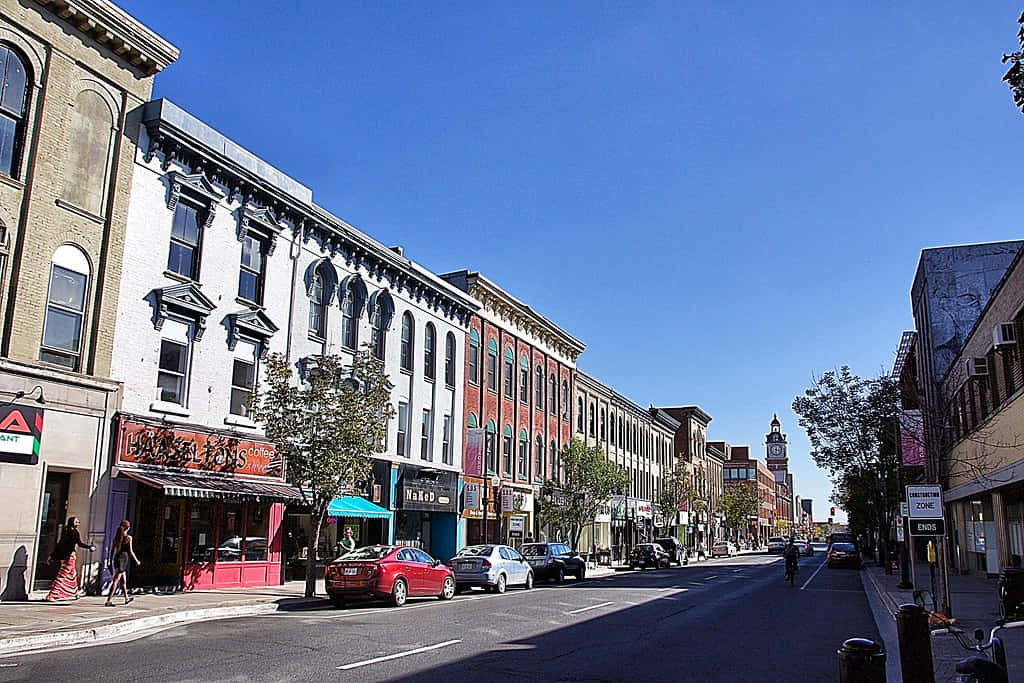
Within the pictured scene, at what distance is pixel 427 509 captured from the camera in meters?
33.3

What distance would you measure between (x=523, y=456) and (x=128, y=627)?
30.8 metres

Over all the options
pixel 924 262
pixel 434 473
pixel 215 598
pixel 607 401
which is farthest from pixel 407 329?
pixel 607 401

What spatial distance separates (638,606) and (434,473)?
14.4 meters

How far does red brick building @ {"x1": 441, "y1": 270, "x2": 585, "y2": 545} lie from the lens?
3891 centimetres

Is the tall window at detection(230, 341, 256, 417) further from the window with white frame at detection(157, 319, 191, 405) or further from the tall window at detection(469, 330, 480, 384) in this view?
the tall window at detection(469, 330, 480, 384)

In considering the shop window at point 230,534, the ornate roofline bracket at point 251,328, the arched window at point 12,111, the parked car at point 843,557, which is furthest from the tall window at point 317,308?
the parked car at point 843,557

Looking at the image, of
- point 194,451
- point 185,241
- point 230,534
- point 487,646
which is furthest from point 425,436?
point 487,646

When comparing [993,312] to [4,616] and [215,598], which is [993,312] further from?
[4,616]

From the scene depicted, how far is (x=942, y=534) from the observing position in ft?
54.2

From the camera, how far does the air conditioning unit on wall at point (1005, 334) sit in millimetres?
22141

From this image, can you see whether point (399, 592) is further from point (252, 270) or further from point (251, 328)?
point (252, 270)

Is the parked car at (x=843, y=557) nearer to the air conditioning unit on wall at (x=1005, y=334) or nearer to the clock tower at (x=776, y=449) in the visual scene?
the air conditioning unit on wall at (x=1005, y=334)

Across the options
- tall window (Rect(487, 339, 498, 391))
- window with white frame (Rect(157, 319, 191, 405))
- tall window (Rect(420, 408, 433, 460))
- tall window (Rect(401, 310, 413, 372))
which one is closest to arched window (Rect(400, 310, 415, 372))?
tall window (Rect(401, 310, 413, 372))

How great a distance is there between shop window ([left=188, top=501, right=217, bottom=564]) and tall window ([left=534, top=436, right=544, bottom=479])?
24824 mm
